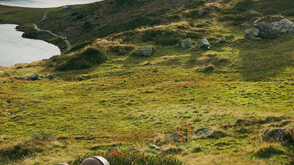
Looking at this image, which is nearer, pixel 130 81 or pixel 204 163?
pixel 204 163

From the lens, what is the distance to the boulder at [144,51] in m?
44.8

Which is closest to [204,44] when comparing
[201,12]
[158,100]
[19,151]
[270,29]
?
[270,29]

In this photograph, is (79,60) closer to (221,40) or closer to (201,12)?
(221,40)

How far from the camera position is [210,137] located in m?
17.4

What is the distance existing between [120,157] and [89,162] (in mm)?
2627

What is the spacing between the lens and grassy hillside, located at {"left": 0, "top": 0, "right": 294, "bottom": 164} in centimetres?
1650

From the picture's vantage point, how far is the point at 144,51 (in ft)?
148

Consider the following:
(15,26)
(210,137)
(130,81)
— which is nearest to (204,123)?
(210,137)

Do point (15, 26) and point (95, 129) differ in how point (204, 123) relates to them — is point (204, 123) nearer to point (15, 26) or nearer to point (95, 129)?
point (95, 129)

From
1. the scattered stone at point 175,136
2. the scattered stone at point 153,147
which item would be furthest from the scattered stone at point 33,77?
the scattered stone at point 153,147

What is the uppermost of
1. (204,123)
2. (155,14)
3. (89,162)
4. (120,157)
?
(155,14)

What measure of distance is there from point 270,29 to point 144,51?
21769 mm

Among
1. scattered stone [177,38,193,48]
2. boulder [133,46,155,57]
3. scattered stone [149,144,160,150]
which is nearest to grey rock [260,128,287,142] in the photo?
scattered stone [149,144,160,150]

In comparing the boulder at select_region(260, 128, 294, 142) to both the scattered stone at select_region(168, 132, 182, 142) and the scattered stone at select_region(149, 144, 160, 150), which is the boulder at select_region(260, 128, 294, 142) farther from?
the scattered stone at select_region(149, 144, 160, 150)
